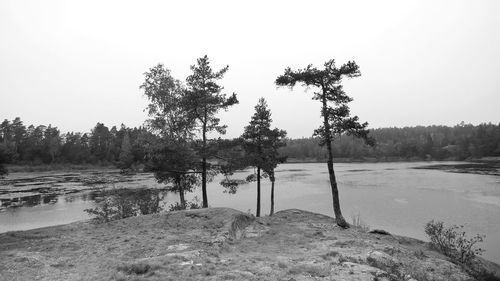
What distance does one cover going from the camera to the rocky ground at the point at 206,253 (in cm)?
940

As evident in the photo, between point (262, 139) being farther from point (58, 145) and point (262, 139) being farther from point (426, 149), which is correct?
point (426, 149)

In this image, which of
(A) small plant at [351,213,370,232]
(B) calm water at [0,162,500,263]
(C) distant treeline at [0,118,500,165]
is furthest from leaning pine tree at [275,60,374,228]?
(C) distant treeline at [0,118,500,165]

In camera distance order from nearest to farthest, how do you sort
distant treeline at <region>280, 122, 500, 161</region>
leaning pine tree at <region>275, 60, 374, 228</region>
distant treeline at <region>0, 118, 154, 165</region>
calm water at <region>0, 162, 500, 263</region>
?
leaning pine tree at <region>275, 60, 374, 228</region> → calm water at <region>0, 162, 500, 263</region> → distant treeline at <region>0, 118, 154, 165</region> → distant treeline at <region>280, 122, 500, 161</region>

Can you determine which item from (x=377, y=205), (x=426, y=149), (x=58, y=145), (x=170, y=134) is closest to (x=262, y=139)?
(x=170, y=134)

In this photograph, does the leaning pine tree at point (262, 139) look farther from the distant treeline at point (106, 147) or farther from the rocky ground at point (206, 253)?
the distant treeline at point (106, 147)

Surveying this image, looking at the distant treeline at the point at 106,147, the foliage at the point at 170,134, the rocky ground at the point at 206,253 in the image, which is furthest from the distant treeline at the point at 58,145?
the rocky ground at the point at 206,253

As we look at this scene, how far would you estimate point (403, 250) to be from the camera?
13711mm

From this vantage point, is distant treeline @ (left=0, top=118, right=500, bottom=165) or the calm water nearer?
the calm water

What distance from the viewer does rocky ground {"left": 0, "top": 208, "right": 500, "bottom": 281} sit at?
9.40m

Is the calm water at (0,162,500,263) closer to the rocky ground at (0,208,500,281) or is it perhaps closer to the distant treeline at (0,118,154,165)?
the rocky ground at (0,208,500,281)

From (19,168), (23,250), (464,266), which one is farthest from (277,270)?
(19,168)

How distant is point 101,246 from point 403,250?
1232cm

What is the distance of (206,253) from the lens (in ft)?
37.6

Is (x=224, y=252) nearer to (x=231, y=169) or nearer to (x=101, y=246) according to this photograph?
(x=101, y=246)
